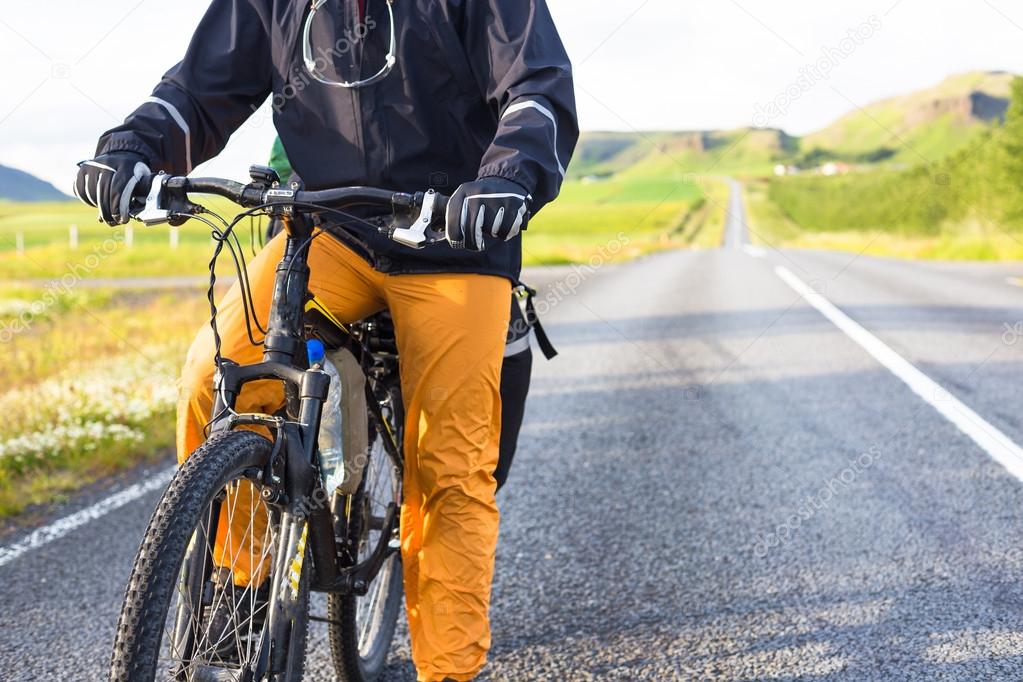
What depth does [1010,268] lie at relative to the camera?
18156 millimetres

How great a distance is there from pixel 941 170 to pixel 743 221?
117 feet

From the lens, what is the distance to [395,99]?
2.29 m

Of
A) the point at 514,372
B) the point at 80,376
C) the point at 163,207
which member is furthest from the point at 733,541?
the point at 80,376

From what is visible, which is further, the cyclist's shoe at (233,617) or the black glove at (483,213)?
the cyclist's shoe at (233,617)

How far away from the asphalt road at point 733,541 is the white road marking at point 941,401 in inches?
3.1

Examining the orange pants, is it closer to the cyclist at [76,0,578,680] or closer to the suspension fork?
the cyclist at [76,0,578,680]

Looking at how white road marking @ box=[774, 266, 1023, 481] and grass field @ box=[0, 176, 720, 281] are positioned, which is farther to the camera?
grass field @ box=[0, 176, 720, 281]

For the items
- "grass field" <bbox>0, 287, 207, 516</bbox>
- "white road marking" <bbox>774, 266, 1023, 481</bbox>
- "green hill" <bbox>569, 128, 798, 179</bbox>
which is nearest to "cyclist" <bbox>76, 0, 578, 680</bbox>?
"grass field" <bbox>0, 287, 207, 516</bbox>

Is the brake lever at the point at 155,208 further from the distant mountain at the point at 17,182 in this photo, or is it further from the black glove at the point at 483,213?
the distant mountain at the point at 17,182

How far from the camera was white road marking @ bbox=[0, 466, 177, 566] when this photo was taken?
3.80 m

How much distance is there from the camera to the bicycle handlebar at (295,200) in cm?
188

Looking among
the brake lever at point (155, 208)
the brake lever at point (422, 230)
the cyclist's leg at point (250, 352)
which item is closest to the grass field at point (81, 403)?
the cyclist's leg at point (250, 352)

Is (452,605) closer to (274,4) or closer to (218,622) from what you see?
(218,622)

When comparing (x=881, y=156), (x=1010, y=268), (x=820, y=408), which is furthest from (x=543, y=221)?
(x=881, y=156)
